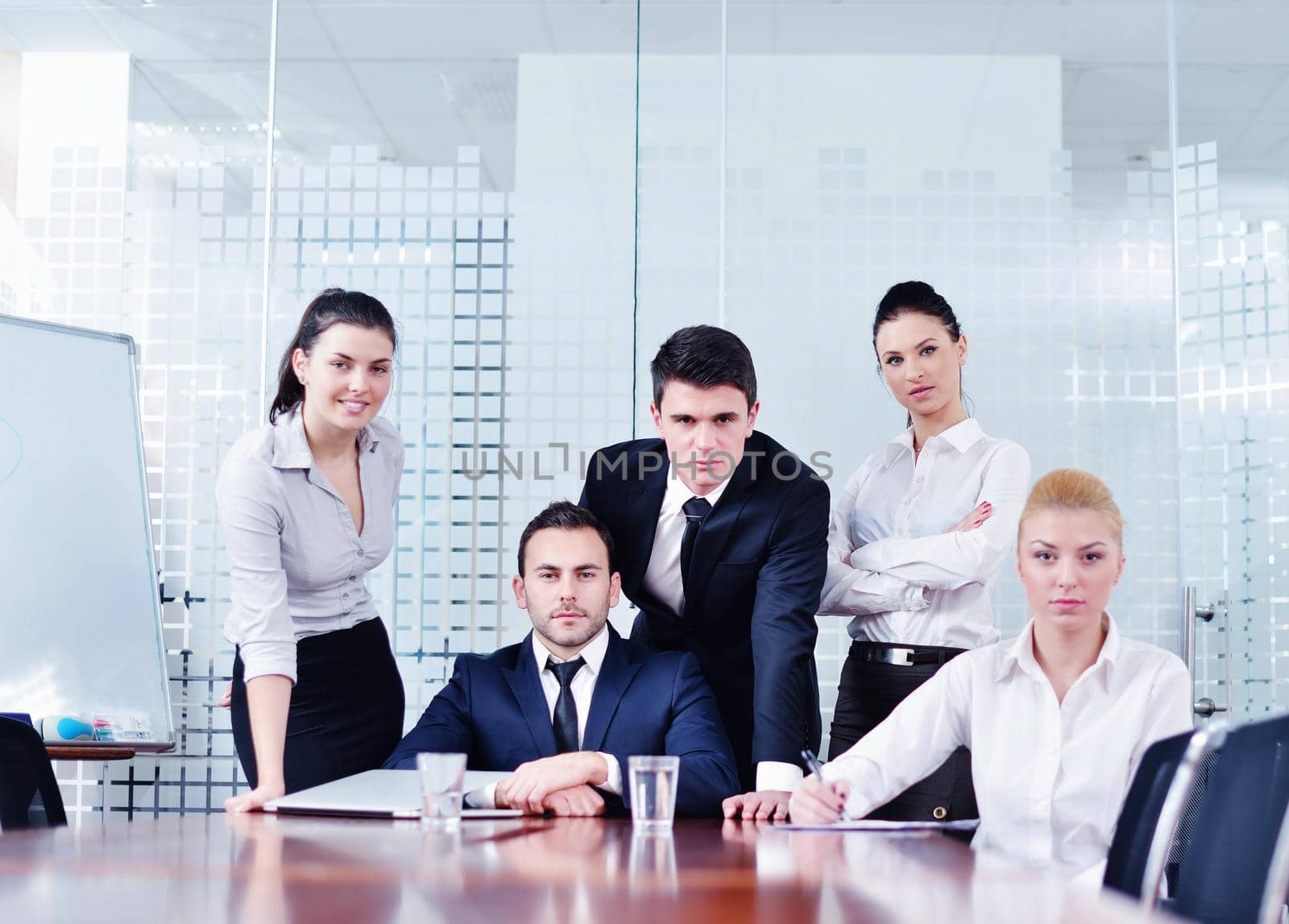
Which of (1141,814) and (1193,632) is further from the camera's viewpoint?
(1193,632)

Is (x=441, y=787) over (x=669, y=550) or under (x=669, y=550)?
under

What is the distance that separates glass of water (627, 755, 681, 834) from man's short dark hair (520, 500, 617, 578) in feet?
2.56

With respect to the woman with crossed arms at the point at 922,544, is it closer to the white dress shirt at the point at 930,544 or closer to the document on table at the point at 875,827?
the white dress shirt at the point at 930,544

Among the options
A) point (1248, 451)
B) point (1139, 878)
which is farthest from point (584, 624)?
point (1248, 451)

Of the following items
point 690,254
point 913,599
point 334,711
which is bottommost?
point 334,711

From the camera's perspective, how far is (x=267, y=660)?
1901 mm

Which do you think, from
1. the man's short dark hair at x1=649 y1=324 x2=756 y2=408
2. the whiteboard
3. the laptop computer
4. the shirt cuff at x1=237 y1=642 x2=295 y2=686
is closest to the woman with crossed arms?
the man's short dark hair at x1=649 y1=324 x2=756 y2=408

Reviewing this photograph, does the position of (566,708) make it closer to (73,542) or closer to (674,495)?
(674,495)

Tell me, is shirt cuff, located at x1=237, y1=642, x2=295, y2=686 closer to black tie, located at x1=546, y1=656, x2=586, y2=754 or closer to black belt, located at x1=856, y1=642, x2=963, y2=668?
black tie, located at x1=546, y1=656, x2=586, y2=754

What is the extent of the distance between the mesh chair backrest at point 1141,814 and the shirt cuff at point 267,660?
125 centimetres

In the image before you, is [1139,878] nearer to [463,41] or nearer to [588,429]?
[588,429]

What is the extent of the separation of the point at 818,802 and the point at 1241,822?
49 cm

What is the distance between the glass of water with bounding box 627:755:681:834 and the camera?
1.39m

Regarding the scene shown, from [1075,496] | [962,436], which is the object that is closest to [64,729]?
[962,436]
